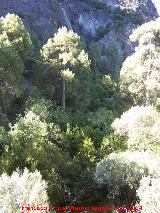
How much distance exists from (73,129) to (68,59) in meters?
12.9

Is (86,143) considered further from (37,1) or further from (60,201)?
(37,1)

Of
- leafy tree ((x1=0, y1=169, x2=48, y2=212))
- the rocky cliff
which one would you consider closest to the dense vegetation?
leafy tree ((x1=0, y1=169, x2=48, y2=212))

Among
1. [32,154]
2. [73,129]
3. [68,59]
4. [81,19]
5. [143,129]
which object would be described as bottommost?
[32,154]

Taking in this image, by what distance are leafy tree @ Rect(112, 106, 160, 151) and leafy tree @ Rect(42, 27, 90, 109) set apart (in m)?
16.4

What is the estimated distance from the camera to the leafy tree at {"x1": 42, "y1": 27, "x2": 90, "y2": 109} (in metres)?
50.3

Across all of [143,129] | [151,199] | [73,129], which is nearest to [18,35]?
[73,129]

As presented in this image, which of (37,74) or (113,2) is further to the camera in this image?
(113,2)

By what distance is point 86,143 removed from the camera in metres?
37.0

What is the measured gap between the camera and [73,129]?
4028 cm

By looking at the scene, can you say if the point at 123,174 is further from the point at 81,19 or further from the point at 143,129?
the point at 81,19

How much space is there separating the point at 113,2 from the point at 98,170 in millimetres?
124399

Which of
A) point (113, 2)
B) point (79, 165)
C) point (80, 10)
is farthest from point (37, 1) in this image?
point (79, 165)

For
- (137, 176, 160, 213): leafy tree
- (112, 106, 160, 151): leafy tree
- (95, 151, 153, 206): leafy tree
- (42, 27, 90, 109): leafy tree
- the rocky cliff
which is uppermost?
the rocky cliff

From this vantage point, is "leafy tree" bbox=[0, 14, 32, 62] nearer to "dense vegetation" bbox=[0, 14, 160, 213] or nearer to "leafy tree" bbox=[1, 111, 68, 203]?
"dense vegetation" bbox=[0, 14, 160, 213]
